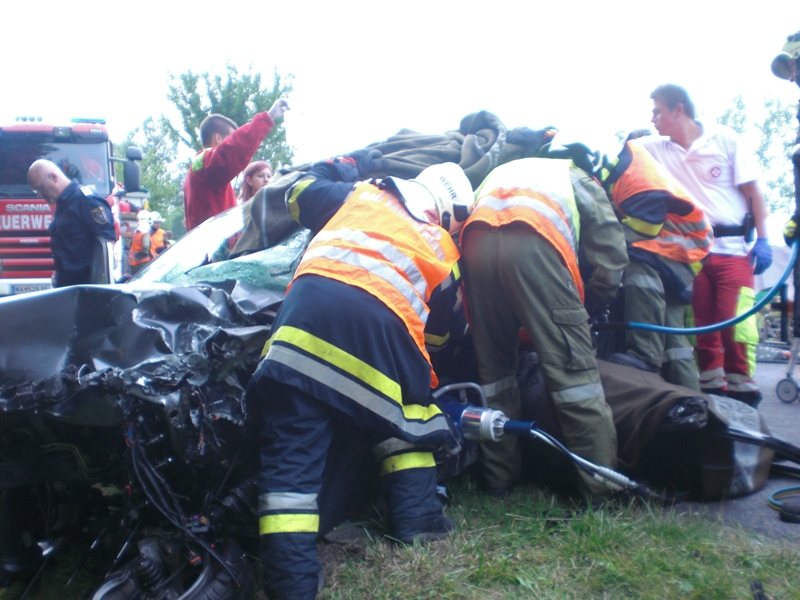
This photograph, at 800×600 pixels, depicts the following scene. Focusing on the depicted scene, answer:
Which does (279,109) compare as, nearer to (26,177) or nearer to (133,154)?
(133,154)

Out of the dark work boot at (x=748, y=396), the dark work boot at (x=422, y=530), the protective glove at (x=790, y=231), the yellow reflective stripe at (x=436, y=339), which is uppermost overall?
the protective glove at (x=790, y=231)

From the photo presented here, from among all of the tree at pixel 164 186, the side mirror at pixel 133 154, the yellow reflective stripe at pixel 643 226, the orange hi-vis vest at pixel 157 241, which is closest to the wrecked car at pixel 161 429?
the yellow reflective stripe at pixel 643 226

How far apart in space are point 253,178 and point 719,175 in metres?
3.20

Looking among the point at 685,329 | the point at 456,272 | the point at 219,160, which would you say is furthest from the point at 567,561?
the point at 219,160

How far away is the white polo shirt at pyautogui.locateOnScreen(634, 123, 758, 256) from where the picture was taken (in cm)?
441

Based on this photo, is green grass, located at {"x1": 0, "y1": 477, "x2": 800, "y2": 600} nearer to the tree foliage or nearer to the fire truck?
the fire truck

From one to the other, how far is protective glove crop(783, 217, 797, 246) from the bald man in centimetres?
504

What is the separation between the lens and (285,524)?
6.95 ft

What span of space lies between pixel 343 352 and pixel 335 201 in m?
0.84

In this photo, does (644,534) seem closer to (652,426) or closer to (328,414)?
(652,426)

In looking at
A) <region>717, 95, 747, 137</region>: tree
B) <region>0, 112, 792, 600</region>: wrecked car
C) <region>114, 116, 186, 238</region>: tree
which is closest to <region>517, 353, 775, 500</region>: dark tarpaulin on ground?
<region>0, 112, 792, 600</region>: wrecked car

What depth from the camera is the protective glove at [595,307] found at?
3654 millimetres

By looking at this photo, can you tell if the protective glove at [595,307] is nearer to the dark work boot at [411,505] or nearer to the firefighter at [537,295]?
the firefighter at [537,295]

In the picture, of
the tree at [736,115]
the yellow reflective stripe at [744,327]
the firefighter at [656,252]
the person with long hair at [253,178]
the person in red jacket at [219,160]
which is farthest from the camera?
the tree at [736,115]
